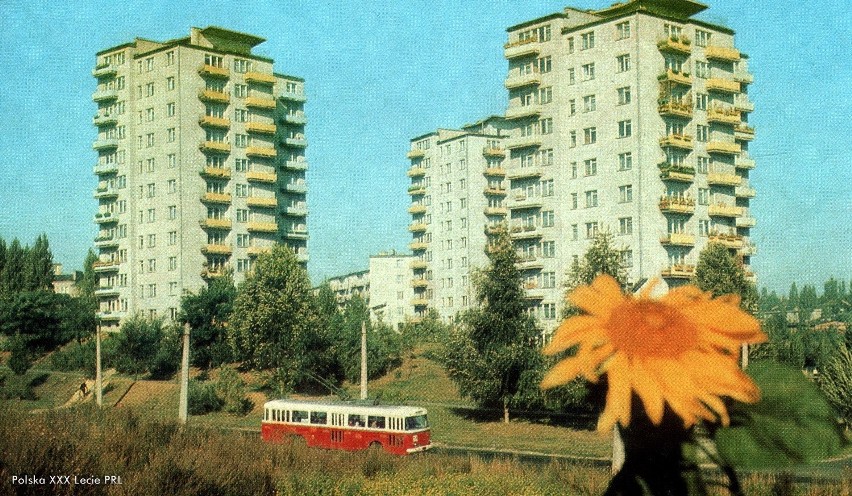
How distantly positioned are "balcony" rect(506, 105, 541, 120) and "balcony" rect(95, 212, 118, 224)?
145 ft

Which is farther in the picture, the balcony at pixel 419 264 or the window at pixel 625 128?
the balcony at pixel 419 264

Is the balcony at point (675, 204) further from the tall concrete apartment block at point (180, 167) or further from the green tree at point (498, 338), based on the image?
the tall concrete apartment block at point (180, 167)

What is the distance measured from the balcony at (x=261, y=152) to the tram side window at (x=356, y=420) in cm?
5916

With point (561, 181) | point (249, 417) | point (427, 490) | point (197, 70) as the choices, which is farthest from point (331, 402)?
point (197, 70)

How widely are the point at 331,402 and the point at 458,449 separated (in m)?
6.16

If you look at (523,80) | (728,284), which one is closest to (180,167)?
(523,80)

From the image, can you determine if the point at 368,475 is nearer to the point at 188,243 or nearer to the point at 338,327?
the point at 338,327

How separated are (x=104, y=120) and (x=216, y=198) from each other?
55.2ft

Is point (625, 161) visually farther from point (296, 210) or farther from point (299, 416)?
point (296, 210)

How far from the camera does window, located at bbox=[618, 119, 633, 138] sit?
67250 millimetres

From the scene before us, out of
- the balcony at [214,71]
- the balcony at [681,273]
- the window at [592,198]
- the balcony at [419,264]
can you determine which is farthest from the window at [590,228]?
the balcony at [681,273]

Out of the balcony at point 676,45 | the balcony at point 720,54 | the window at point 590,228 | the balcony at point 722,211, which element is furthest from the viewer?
the balcony at point 720,54

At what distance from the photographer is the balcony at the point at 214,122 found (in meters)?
89.6

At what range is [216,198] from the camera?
296ft
